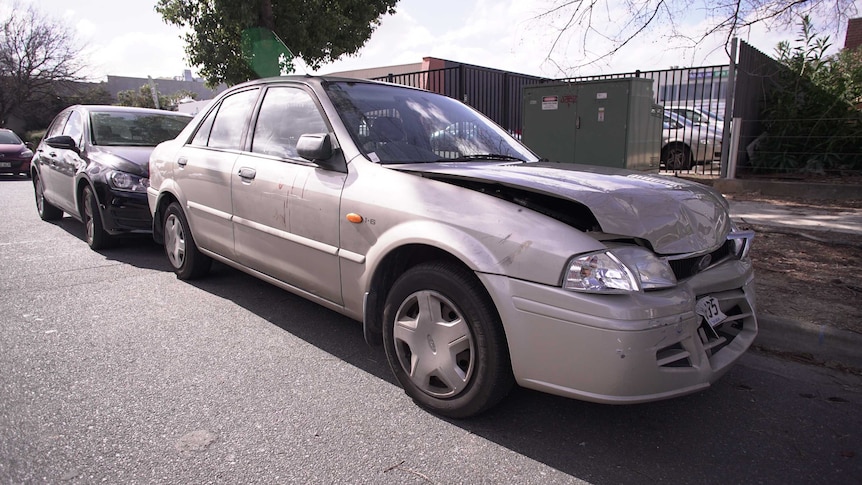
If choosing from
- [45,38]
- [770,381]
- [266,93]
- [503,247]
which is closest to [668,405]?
[770,381]

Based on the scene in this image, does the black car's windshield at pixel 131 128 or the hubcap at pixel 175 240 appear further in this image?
the black car's windshield at pixel 131 128

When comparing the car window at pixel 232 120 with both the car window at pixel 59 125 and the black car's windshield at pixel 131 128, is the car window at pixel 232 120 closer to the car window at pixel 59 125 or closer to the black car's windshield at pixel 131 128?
the black car's windshield at pixel 131 128

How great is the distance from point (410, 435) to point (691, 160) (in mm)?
10971

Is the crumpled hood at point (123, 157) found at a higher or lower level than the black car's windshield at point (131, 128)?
lower

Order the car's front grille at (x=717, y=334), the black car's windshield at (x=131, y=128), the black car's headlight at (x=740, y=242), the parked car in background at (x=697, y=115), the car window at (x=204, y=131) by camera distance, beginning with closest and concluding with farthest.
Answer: the car's front grille at (x=717, y=334)
the black car's headlight at (x=740, y=242)
the car window at (x=204, y=131)
the black car's windshield at (x=131, y=128)
the parked car in background at (x=697, y=115)

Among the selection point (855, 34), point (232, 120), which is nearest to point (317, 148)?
point (232, 120)

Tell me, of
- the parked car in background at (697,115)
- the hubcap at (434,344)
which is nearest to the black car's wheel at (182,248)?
the hubcap at (434,344)

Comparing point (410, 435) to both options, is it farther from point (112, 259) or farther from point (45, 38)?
point (45, 38)

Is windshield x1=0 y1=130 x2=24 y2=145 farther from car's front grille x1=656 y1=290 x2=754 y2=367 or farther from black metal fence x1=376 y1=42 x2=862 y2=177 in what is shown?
car's front grille x1=656 y1=290 x2=754 y2=367

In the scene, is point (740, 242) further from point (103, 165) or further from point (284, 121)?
point (103, 165)

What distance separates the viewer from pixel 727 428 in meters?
2.75

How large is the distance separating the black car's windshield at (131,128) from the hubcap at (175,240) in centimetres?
222

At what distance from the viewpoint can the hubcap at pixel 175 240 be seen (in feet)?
16.3

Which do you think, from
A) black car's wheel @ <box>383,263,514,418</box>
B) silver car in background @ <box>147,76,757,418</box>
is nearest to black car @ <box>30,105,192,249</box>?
silver car in background @ <box>147,76,757,418</box>
